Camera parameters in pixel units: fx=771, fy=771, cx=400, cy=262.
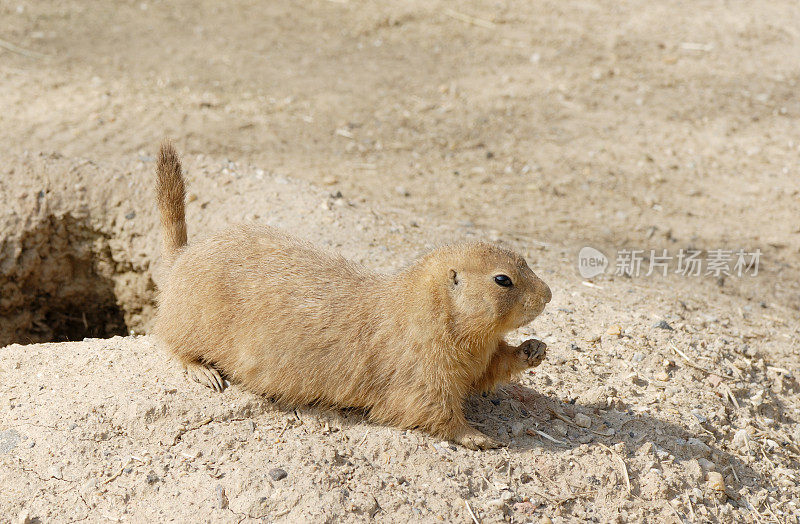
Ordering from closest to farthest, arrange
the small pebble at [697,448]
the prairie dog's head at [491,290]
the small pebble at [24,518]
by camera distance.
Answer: the small pebble at [24,518]
the prairie dog's head at [491,290]
the small pebble at [697,448]

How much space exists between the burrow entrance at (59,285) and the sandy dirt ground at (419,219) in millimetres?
20

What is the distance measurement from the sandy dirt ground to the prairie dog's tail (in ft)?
1.72

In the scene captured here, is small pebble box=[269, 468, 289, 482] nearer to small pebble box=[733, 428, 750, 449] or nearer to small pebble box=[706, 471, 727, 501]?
small pebble box=[706, 471, 727, 501]

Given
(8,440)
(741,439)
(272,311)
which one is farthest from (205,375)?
(741,439)

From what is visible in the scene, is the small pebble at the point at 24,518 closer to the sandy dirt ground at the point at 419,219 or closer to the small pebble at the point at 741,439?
the sandy dirt ground at the point at 419,219

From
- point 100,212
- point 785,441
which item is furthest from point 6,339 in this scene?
point 785,441

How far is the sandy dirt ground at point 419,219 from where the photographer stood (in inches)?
129

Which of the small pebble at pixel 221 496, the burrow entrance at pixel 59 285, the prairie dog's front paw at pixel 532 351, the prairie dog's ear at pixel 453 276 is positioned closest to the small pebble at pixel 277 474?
the small pebble at pixel 221 496

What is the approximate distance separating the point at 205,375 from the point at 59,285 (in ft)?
9.09

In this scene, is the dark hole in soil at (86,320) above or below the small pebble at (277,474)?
below

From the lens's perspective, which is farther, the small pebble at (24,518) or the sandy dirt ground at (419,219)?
the sandy dirt ground at (419,219)

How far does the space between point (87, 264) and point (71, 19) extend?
4627 mm

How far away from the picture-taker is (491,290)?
326 cm

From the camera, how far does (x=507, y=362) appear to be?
11.6 feet
